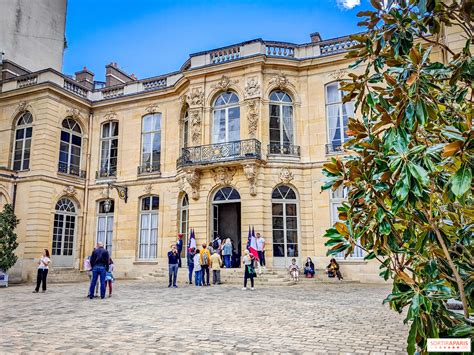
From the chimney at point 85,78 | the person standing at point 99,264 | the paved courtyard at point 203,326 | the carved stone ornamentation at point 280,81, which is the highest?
the chimney at point 85,78

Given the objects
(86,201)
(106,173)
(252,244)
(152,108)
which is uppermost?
(152,108)

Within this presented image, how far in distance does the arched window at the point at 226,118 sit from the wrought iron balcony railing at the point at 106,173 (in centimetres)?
607

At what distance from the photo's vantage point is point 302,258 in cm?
1533

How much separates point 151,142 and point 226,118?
15.0 ft

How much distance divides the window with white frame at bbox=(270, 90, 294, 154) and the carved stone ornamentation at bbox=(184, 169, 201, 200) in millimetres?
3306

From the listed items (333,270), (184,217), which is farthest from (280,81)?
(333,270)

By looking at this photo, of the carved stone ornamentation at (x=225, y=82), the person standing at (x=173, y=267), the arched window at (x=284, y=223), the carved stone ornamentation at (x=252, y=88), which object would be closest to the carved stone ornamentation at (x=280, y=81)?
the carved stone ornamentation at (x=252, y=88)

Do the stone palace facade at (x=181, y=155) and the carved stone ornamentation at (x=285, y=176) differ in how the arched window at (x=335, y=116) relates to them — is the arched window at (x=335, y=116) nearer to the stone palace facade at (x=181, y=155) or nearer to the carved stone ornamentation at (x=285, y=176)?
the stone palace facade at (x=181, y=155)

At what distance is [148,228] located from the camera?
18375 mm

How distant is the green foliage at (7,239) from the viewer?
48.1ft

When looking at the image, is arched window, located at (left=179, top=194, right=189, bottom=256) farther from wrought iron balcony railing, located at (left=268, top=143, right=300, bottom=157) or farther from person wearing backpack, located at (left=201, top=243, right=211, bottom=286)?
wrought iron balcony railing, located at (left=268, top=143, right=300, bottom=157)

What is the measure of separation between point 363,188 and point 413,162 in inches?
19.0

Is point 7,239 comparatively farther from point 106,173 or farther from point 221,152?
point 221,152

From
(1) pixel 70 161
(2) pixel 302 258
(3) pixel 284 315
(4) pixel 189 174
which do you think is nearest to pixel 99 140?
(1) pixel 70 161
